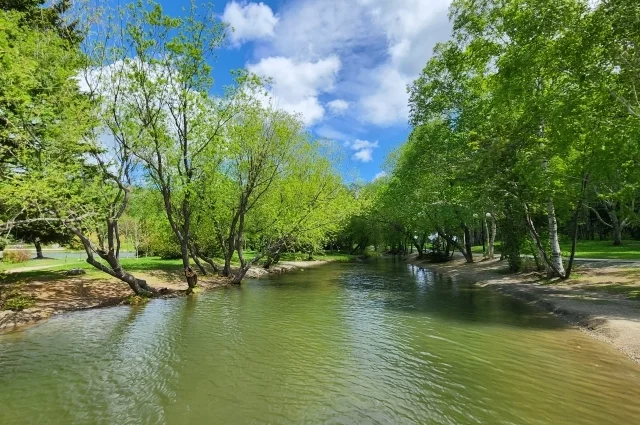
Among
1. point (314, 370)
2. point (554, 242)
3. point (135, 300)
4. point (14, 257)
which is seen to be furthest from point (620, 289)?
point (14, 257)

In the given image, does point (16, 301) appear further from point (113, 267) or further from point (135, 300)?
point (135, 300)

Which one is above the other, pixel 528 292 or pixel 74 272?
pixel 74 272

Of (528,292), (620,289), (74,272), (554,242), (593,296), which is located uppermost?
(554,242)

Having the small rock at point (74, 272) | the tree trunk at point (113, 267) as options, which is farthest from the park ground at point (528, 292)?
the tree trunk at point (113, 267)

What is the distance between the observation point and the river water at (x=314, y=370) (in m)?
7.15

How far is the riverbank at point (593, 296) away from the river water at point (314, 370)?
0.68 m

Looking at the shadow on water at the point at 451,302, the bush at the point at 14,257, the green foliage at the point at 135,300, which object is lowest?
the shadow on water at the point at 451,302

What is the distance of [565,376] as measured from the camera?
8.73 metres

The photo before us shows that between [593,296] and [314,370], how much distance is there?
1457 centimetres

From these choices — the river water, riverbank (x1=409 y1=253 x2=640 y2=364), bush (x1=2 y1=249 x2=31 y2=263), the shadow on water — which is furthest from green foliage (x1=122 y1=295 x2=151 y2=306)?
bush (x1=2 y1=249 x2=31 y2=263)

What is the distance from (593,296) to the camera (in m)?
16.5

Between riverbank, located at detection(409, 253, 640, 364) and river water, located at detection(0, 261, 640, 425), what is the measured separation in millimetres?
681

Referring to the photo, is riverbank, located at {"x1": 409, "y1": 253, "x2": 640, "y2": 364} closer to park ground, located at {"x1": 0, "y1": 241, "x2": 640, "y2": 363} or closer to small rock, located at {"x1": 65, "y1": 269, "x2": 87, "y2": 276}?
park ground, located at {"x1": 0, "y1": 241, "x2": 640, "y2": 363}

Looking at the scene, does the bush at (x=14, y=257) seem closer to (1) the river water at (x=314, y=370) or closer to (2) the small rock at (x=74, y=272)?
(2) the small rock at (x=74, y=272)
